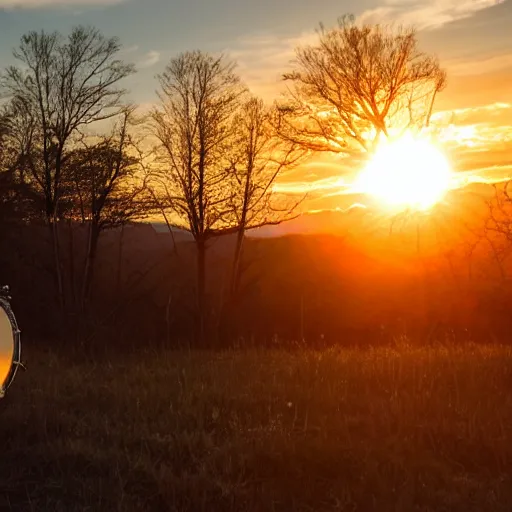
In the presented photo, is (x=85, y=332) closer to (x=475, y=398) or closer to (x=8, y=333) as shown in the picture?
(x=475, y=398)

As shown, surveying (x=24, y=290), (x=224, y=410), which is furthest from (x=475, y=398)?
(x=24, y=290)

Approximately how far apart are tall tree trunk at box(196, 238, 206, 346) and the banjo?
74.6 ft

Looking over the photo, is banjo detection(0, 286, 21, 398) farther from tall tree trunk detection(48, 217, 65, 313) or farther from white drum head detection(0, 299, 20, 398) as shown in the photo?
tall tree trunk detection(48, 217, 65, 313)

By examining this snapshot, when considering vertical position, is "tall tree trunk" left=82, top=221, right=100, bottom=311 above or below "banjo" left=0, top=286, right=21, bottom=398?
above

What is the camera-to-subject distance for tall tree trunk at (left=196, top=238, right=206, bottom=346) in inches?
1110

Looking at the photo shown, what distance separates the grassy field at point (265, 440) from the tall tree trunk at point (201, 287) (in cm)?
1881

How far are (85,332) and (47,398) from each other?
10313mm

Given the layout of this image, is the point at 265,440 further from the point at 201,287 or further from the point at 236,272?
the point at 236,272

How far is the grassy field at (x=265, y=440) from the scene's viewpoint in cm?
509

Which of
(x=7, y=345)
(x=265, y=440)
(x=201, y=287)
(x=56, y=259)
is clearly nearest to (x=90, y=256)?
(x=56, y=259)

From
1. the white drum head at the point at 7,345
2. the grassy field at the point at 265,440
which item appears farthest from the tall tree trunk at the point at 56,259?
the white drum head at the point at 7,345

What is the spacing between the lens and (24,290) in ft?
98.1

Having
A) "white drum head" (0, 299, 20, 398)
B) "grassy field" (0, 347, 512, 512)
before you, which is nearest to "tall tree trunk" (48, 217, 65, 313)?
"grassy field" (0, 347, 512, 512)

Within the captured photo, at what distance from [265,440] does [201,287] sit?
23614mm
